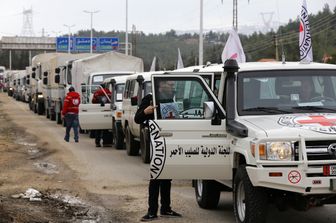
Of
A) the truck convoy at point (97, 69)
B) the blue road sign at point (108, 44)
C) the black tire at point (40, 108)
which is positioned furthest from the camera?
the blue road sign at point (108, 44)

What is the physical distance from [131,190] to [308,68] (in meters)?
4.61

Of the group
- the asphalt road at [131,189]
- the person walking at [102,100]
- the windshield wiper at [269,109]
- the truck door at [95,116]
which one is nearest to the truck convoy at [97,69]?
the person walking at [102,100]

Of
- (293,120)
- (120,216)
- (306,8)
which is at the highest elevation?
(306,8)

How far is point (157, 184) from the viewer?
9211mm

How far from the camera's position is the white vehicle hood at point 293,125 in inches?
283

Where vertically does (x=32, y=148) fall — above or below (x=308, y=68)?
below

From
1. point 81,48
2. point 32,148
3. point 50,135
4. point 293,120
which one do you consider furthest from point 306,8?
point 81,48

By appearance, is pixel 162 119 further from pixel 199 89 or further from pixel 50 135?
pixel 50 135

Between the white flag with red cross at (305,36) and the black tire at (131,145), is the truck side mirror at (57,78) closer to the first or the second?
the black tire at (131,145)

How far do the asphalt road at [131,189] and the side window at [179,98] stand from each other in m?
1.49

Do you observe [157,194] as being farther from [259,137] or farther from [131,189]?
[131,189]

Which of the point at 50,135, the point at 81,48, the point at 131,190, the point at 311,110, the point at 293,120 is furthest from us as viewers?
the point at 81,48

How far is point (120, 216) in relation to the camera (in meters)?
9.62

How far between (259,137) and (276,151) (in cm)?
24
